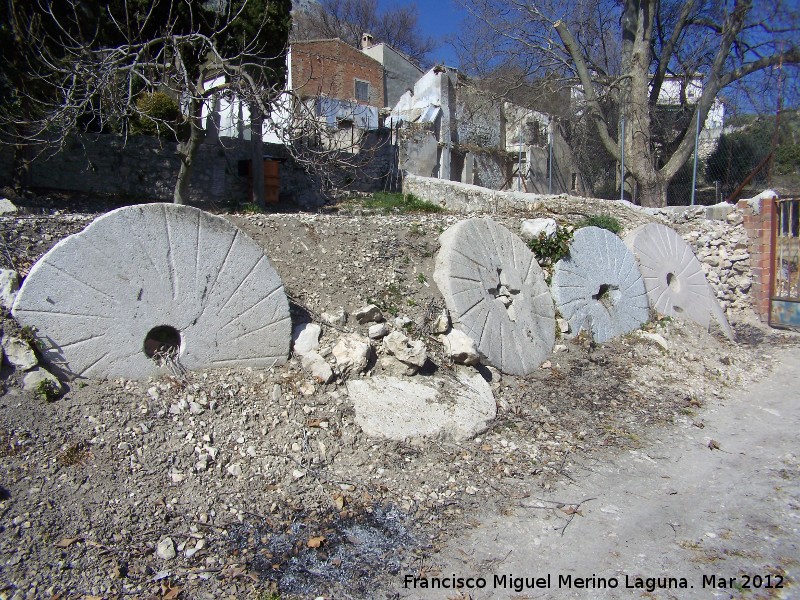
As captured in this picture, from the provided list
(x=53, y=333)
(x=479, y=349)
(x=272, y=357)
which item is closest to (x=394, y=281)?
(x=479, y=349)

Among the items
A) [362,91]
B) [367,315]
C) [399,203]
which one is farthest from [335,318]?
[362,91]

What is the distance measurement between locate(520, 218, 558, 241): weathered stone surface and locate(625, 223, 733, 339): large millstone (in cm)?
152

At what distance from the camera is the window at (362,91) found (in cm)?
2234

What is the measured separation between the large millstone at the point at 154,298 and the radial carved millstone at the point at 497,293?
1756 mm

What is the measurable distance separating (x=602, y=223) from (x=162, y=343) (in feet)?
18.1

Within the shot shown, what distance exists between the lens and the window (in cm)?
2234

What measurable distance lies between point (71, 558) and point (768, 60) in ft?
46.4

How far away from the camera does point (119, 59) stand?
611 cm

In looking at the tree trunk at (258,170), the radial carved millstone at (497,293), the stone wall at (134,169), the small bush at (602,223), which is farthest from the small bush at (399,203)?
the radial carved millstone at (497,293)

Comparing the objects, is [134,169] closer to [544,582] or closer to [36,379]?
[36,379]

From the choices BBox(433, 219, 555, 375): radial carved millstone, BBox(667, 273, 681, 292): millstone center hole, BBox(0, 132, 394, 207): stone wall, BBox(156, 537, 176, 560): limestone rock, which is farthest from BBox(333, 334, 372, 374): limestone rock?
BBox(667, 273, 681, 292): millstone center hole

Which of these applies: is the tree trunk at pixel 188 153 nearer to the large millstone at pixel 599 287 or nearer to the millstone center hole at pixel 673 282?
the large millstone at pixel 599 287

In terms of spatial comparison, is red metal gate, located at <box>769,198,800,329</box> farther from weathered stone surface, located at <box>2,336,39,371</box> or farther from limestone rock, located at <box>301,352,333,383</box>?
weathered stone surface, located at <box>2,336,39,371</box>

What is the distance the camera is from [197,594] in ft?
9.07
